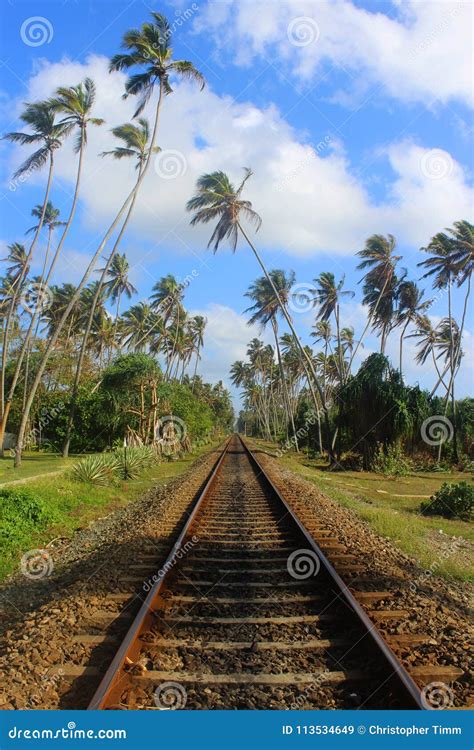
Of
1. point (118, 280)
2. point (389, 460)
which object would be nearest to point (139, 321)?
point (118, 280)

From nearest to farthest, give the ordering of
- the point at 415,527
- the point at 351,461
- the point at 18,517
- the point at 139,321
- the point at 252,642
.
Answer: the point at 252,642 < the point at 18,517 < the point at 415,527 < the point at 351,461 < the point at 139,321

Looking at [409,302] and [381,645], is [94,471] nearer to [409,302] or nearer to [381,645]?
[381,645]

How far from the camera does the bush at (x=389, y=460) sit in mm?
22719

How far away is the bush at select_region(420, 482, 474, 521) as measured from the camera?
12.0 m

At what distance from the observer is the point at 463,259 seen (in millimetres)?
35969

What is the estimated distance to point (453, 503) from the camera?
39.7ft

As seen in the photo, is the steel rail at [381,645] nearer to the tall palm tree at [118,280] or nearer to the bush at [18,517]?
the bush at [18,517]

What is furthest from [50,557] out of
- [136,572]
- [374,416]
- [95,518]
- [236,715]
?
[374,416]

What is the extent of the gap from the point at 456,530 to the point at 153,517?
6132 mm

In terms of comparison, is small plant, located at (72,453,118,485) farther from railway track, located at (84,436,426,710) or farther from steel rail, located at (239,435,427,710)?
steel rail, located at (239,435,427,710)

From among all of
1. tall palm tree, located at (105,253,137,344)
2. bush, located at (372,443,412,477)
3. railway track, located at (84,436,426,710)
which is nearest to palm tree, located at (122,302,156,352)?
tall palm tree, located at (105,253,137,344)

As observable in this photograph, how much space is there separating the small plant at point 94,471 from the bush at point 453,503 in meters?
8.73

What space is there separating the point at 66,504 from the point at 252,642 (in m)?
7.82

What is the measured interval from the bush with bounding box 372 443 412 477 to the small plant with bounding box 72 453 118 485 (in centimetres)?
1286
